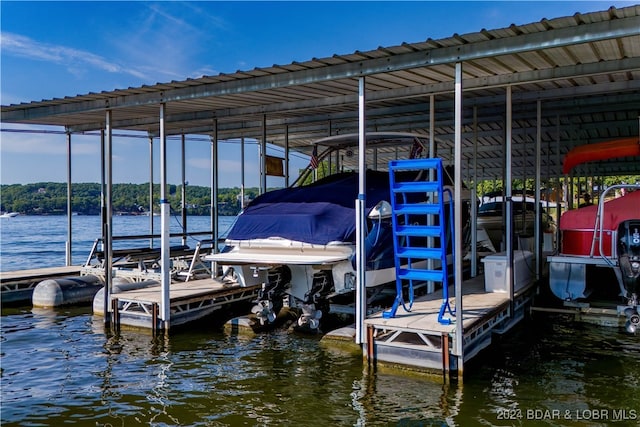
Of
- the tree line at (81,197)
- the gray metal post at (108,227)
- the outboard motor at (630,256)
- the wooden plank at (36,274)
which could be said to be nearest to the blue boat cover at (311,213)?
the gray metal post at (108,227)

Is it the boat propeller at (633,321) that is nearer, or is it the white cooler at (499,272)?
the boat propeller at (633,321)

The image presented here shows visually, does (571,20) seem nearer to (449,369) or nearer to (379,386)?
(449,369)

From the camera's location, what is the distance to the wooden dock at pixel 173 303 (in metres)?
Result: 8.57

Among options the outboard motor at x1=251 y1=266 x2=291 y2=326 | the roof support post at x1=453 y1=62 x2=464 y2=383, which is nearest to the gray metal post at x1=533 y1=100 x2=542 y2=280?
the roof support post at x1=453 y1=62 x2=464 y2=383

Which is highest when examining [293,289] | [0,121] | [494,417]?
[0,121]

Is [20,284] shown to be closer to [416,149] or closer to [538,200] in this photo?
[416,149]

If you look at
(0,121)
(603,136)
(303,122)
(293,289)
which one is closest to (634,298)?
(293,289)

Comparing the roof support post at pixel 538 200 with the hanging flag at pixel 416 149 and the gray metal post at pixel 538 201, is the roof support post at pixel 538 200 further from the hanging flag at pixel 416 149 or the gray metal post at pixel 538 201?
the hanging flag at pixel 416 149

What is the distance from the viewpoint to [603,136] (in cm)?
1410

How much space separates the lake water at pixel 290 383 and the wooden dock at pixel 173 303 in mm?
293

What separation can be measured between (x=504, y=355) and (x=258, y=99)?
18.2 feet

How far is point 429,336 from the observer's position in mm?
6332

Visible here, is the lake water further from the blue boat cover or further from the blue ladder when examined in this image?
the blue boat cover

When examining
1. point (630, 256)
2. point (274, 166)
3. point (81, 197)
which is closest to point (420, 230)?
point (630, 256)
